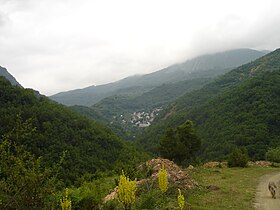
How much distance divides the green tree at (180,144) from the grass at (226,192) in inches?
293

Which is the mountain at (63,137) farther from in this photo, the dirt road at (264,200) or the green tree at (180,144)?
the dirt road at (264,200)

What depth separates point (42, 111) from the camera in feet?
193

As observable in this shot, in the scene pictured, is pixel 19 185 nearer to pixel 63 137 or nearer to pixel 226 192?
pixel 226 192

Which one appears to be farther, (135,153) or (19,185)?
(135,153)

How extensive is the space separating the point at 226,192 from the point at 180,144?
47.4 feet

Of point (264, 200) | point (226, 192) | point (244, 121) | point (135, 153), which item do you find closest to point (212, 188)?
point (226, 192)

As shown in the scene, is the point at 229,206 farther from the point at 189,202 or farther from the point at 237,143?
the point at 237,143

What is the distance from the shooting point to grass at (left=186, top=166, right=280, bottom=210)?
12.9 metres

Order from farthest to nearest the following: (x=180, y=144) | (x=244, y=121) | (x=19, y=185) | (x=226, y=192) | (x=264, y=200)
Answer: (x=244, y=121) < (x=180, y=144) < (x=226, y=192) < (x=264, y=200) < (x=19, y=185)

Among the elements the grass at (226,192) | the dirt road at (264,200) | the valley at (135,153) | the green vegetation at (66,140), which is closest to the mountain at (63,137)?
the green vegetation at (66,140)

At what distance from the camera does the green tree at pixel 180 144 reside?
97.5 ft

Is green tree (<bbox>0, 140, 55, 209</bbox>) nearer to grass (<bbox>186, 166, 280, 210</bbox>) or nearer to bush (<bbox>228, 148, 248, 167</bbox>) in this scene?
grass (<bbox>186, 166, 280, 210</bbox>)

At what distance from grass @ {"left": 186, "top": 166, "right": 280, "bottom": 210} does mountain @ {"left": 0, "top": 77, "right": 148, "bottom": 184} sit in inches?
936

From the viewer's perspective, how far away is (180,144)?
29.7 m
